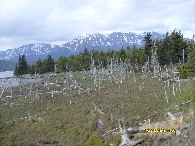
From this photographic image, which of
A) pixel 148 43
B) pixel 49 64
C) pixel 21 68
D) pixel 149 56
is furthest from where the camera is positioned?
pixel 49 64

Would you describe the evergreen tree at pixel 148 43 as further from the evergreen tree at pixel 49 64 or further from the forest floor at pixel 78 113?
the evergreen tree at pixel 49 64

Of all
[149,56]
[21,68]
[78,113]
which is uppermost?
[149,56]

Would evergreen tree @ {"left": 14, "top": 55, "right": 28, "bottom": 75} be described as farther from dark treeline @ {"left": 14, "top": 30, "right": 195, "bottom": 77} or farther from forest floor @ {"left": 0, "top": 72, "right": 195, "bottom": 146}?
forest floor @ {"left": 0, "top": 72, "right": 195, "bottom": 146}

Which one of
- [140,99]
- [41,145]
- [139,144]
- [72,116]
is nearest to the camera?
[139,144]

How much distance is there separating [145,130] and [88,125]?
13340 millimetres

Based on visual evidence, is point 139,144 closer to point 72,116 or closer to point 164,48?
point 72,116

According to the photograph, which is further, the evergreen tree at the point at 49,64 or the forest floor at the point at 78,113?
the evergreen tree at the point at 49,64

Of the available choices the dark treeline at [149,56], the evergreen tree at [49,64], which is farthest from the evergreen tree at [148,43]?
the evergreen tree at [49,64]

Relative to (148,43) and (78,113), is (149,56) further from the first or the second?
(78,113)

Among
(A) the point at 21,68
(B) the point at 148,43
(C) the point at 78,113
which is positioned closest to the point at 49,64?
(A) the point at 21,68

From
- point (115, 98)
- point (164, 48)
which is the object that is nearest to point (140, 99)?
point (115, 98)

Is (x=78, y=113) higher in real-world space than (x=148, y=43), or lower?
lower

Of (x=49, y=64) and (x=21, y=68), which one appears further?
(x=49, y=64)

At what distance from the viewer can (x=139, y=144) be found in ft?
53.7
